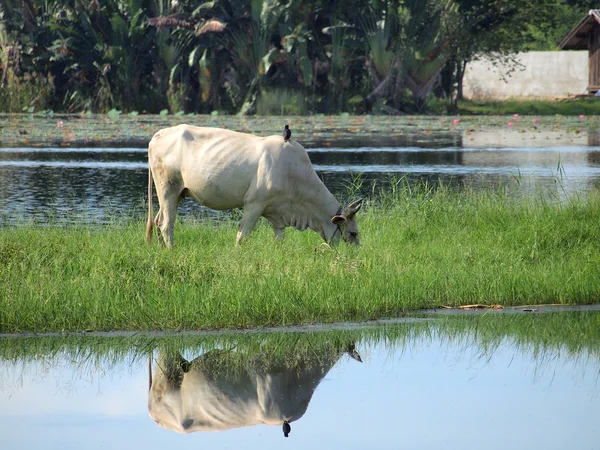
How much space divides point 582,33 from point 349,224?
109 feet

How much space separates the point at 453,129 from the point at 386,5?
7989 millimetres

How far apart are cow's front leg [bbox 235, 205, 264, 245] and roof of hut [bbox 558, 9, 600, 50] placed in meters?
30.3

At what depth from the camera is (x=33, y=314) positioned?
8.72 metres

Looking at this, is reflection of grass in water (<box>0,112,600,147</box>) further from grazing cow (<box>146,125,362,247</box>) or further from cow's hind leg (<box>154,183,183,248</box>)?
grazing cow (<box>146,125,362,247</box>)

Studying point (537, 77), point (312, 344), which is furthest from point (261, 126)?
point (312, 344)

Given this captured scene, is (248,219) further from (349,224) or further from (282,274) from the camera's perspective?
(282,274)

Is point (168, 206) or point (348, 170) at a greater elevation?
point (168, 206)

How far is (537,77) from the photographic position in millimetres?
54250

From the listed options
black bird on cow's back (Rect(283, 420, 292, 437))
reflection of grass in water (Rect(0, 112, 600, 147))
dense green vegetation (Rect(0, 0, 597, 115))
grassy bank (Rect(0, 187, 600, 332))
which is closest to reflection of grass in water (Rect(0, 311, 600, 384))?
grassy bank (Rect(0, 187, 600, 332))

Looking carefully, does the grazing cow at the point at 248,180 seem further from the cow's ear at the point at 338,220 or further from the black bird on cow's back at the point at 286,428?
the black bird on cow's back at the point at 286,428

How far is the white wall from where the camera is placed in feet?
176

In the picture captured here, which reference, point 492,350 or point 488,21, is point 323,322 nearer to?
point 492,350

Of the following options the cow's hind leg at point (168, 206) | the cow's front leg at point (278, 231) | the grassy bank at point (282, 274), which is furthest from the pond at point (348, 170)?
the cow's hind leg at point (168, 206)

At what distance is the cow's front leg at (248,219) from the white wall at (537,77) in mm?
43043
